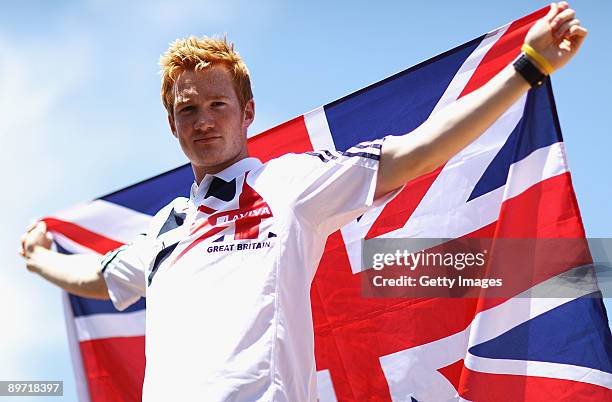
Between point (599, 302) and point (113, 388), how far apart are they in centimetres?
371

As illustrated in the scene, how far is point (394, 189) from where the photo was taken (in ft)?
11.1

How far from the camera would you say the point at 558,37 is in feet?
10.0

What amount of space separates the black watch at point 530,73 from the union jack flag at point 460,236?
1824 millimetres

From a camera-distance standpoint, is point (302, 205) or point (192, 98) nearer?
point (302, 205)

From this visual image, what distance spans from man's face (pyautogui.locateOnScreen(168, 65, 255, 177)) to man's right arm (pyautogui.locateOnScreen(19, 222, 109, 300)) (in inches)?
50.3

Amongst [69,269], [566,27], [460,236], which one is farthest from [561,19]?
[69,269]

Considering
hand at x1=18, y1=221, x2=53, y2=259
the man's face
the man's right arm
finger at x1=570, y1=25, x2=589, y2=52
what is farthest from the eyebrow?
hand at x1=18, y1=221, x2=53, y2=259

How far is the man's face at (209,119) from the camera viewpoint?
3846 mm

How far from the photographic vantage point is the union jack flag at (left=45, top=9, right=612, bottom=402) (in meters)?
4.55

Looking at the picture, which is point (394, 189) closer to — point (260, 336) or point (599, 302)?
point (260, 336)

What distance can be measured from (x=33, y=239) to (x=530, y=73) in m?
4.14

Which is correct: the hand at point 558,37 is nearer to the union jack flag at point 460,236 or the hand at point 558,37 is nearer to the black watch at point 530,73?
A: the black watch at point 530,73

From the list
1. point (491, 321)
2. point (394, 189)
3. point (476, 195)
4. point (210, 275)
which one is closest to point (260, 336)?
point (210, 275)

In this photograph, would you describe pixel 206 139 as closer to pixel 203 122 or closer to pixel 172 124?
pixel 203 122
